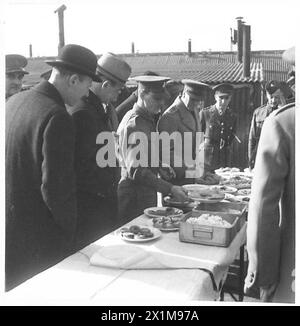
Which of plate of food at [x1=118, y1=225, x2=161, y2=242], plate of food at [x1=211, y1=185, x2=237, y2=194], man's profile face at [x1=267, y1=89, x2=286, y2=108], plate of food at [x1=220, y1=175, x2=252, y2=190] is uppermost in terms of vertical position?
man's profile face at [x1=267, y1=89, x2=286, y2=108]

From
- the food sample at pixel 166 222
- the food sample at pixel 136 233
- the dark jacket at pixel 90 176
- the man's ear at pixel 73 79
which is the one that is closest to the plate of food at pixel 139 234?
the food sample at pixel 136 233

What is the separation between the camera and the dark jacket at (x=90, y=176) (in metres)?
2.79

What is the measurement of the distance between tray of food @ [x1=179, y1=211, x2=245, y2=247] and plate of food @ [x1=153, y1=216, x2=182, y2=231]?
0.15m

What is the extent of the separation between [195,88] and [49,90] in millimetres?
2208

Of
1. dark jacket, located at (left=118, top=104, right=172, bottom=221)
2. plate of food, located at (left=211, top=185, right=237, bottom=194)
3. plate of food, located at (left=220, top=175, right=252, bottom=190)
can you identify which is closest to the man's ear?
dark jacket, located at (left=118, top=104, right=172, bottom=221)

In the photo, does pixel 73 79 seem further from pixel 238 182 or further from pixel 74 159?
pixel 238 182

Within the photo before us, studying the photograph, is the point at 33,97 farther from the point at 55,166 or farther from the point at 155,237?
the point at 155,237

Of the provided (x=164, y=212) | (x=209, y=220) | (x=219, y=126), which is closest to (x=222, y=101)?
(x=219, y=126)

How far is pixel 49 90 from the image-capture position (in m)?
2.34

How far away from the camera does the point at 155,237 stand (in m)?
2.33

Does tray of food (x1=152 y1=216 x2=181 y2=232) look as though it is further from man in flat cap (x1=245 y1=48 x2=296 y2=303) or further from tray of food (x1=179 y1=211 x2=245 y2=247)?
man in flat cap (x1=245 y1=48 x2=296 y2=303)

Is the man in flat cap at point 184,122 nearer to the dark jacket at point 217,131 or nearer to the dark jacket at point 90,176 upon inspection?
the dark jacket at point 90,176

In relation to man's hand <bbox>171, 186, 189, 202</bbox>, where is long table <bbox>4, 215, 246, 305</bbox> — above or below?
below

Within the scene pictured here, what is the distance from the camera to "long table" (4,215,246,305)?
1.73m
